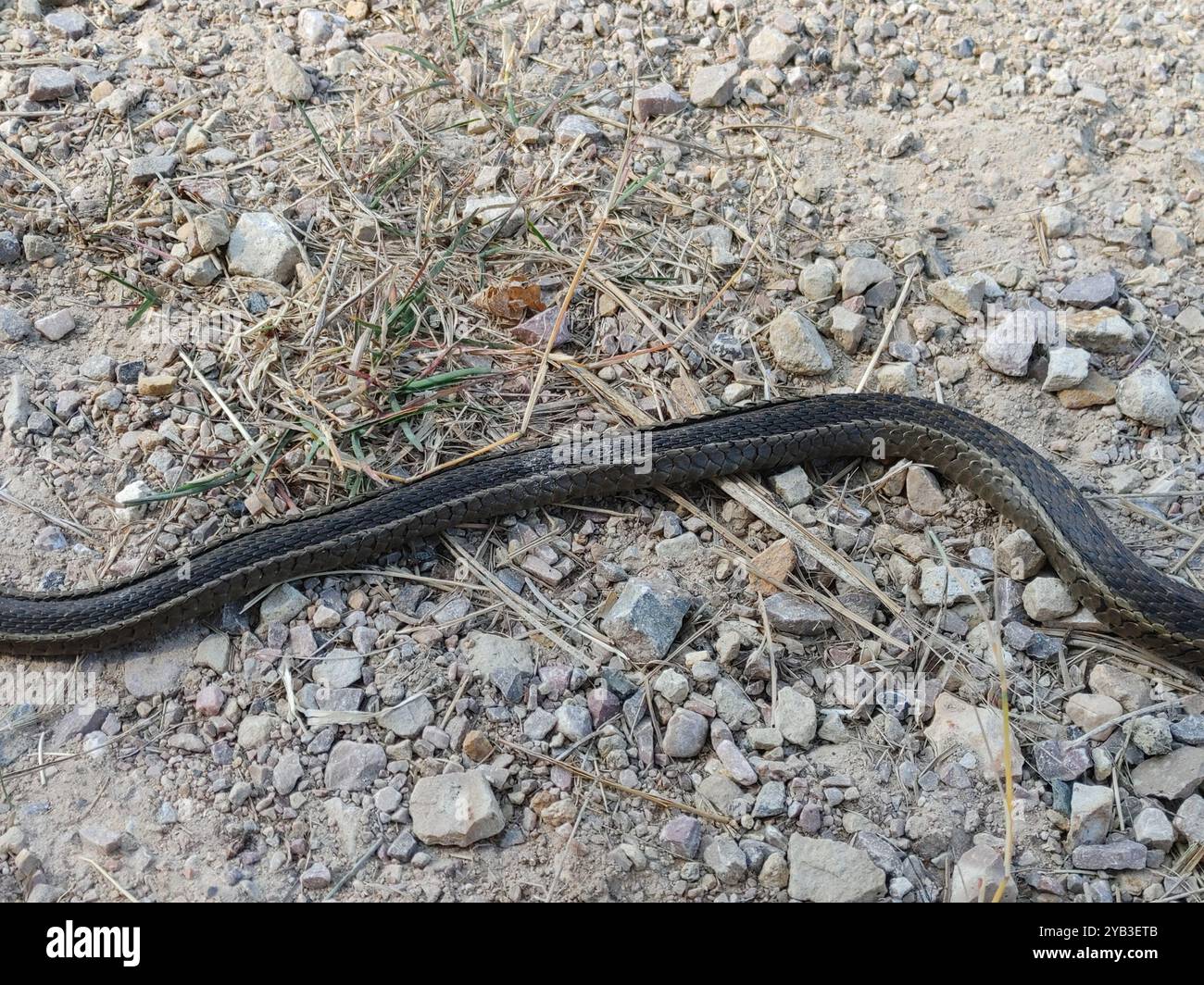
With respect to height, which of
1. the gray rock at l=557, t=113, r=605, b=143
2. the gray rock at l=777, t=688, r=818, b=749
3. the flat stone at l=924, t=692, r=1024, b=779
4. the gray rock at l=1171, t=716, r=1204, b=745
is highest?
the gray rock at l=557, t=113, r=605, b=143

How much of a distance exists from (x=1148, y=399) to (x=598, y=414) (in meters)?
2.80

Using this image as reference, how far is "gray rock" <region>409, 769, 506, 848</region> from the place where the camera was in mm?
3596

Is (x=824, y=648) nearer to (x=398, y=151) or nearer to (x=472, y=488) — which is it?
(x=472, y=488)

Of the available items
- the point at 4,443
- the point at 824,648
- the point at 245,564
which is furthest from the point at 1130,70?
the point at 4,443

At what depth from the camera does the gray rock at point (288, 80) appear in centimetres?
604

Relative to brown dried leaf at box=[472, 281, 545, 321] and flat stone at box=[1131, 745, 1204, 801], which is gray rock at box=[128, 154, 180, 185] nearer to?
brown dried leaf at box=[472, 281, 545, 321]

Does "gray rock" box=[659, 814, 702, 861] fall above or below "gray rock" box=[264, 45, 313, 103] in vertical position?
below

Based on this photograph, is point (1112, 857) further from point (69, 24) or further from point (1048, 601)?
point (69, 24)

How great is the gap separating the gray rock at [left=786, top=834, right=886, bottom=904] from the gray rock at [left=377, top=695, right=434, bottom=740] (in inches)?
61.5

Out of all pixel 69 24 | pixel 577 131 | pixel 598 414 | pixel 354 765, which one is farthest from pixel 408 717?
pixel 69 24

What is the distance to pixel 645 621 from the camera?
4156mm

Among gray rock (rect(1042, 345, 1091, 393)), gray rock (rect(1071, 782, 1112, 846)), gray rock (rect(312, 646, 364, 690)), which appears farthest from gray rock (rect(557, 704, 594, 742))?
→ gray rock (rect(1042, 345, 1091, 393))

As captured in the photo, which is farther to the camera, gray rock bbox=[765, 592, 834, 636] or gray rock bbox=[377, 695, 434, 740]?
gray rock bbox=[765, 592, 834, 636]

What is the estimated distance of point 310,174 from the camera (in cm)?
573
